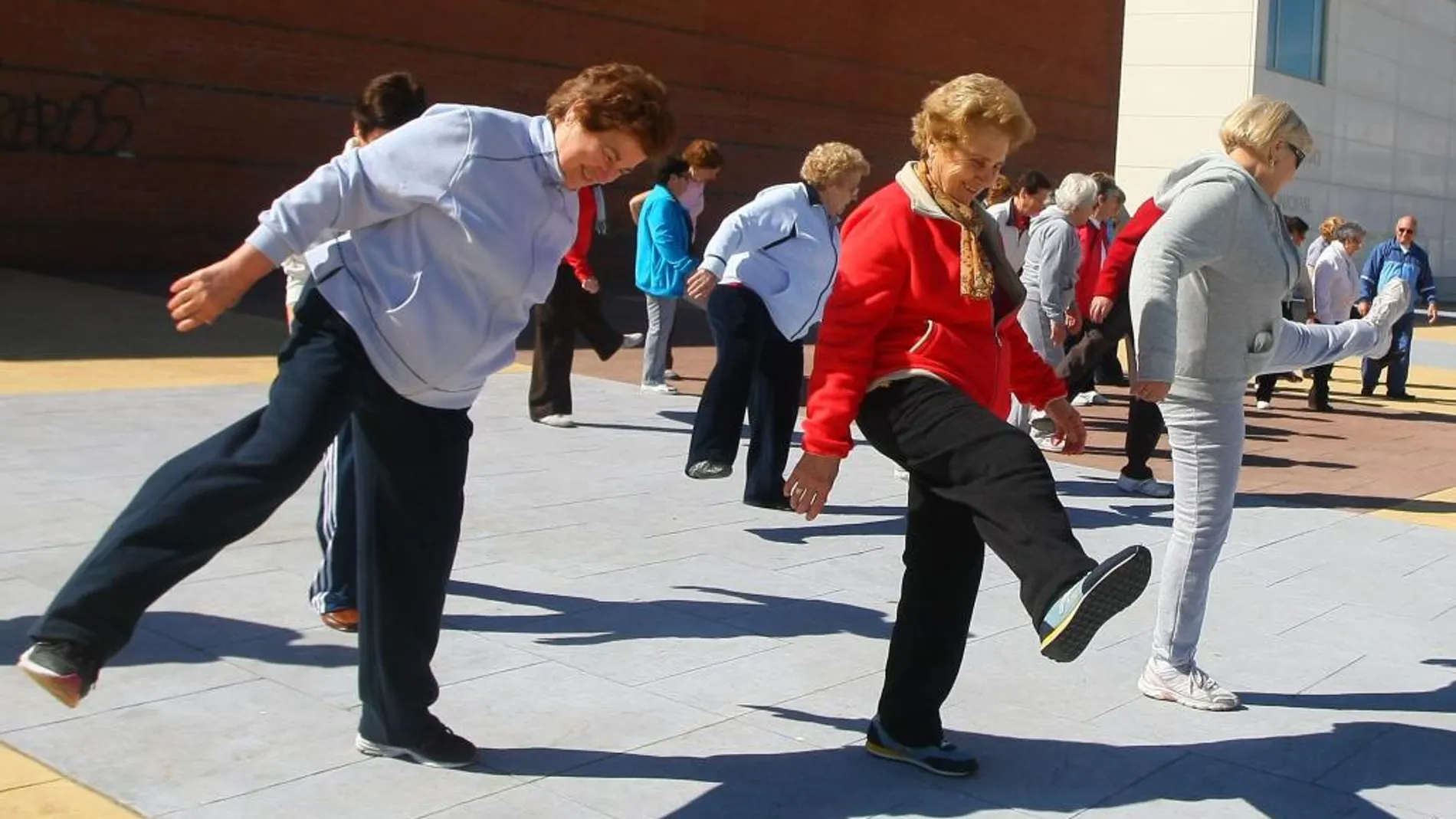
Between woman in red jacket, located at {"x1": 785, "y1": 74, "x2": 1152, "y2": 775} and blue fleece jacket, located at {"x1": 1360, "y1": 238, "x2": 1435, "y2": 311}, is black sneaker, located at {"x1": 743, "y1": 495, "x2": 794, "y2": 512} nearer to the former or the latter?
woman in red jacket, located at {"x1": 785, "y1": 74, "x2": 1152, "y2": 775}

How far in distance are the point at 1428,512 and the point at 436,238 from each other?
7.00 metres

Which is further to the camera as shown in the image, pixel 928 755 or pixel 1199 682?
pixel 1199 682

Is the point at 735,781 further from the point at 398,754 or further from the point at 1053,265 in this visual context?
the point at 1053,265

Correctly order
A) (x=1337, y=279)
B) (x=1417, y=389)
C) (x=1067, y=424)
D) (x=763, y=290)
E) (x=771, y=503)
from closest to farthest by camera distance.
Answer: (x=1067, y=424) < (x=763, y=290) < (x=771, y=503) < (x=1337, y=279) < (x=1417, y=389)

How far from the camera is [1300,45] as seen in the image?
3597 cm

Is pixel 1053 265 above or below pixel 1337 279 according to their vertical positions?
below

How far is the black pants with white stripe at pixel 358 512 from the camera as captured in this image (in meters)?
3.53

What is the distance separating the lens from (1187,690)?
16.6ft

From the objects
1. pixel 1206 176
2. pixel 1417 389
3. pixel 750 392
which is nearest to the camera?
pixel 1206 176

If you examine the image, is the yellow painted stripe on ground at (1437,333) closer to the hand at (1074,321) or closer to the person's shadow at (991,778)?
the hand at (1074,321)

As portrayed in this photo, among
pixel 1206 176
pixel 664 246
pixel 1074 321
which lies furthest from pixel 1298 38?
pixel 1206 176

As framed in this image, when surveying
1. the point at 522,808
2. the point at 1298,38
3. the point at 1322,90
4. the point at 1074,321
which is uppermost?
the point at 1298,38

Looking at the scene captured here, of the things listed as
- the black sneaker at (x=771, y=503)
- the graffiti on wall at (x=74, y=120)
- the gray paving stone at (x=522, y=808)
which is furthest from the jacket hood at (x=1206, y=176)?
the graffiti on wall at (x=74, y=120)

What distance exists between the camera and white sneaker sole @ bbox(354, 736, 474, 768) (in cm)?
410
